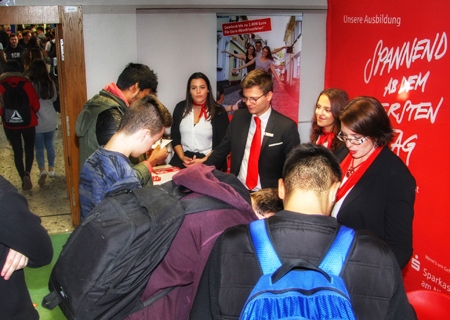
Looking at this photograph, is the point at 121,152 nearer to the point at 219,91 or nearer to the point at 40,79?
the point at 219,91

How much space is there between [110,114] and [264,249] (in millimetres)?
1881

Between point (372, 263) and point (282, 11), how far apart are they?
12.1 feet

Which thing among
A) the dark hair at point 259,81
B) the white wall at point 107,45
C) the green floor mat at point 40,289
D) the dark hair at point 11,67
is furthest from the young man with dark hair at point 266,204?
the dark hair at point 11,67

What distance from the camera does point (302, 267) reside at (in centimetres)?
126

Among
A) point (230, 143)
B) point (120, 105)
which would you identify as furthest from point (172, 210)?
point (230, 143)

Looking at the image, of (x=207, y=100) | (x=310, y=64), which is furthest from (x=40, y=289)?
(x=310, y=64)

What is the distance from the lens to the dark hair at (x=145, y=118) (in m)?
2.41

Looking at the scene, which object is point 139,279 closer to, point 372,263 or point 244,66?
point 372,263

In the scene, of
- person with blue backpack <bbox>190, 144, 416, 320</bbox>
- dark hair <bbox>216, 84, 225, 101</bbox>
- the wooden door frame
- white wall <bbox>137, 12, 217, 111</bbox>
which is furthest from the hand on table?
person with blue backpack <bbox>190, 144, 416, 320</bbox>

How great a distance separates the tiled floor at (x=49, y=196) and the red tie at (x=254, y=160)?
7.33 ft

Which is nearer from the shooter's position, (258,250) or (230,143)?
(258,250)

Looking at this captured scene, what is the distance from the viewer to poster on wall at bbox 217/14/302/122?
4.59m

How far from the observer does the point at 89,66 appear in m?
4.22

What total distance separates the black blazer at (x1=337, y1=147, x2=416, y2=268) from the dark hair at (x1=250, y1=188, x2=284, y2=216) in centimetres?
60
